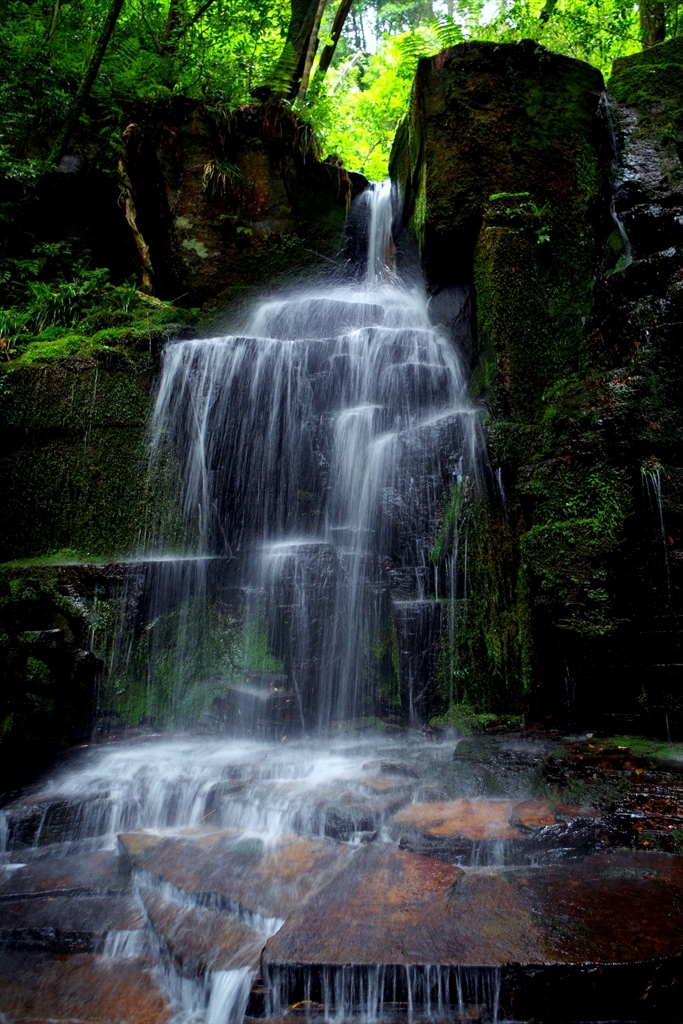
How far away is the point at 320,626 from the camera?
5922 millimetres

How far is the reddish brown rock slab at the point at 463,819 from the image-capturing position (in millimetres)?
3389

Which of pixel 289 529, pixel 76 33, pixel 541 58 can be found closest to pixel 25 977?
pixel 289 529

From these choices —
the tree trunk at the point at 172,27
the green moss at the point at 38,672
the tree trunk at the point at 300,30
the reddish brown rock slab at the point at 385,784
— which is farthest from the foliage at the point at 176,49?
the reddish brown rock slab at the point at 385,784

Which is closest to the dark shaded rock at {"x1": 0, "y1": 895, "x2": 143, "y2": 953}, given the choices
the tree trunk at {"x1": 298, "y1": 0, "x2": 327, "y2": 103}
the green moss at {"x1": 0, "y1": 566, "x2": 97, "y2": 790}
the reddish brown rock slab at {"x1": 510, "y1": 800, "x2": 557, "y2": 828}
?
the green moss at {"x1": 0, "y1": 566, "x2": 97, "y2": 790}

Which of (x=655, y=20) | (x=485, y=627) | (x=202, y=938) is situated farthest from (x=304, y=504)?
(x=655, y=20)

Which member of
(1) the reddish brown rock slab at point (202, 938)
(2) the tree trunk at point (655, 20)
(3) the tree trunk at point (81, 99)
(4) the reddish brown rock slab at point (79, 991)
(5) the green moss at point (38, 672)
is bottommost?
(4) the reddish brown rock slab at point (79, 991)

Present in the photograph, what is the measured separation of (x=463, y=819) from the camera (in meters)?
3.61

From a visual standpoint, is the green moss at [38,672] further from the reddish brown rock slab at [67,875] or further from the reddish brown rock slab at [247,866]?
the reddish brown rock slab at [247,866]

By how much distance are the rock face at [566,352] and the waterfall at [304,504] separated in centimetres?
66

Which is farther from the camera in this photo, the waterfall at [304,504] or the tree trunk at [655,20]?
the tree trunk at [655,20]

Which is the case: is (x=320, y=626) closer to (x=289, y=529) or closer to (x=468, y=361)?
(x=289, y=529)

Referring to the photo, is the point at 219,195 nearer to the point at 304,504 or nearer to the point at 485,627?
the point at 304,504

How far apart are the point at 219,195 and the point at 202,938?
1075 centimetres

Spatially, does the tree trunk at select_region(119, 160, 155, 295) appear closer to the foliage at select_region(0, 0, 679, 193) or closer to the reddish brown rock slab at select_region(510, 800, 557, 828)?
the foliage at select_region(0, 0, 679, 193)
